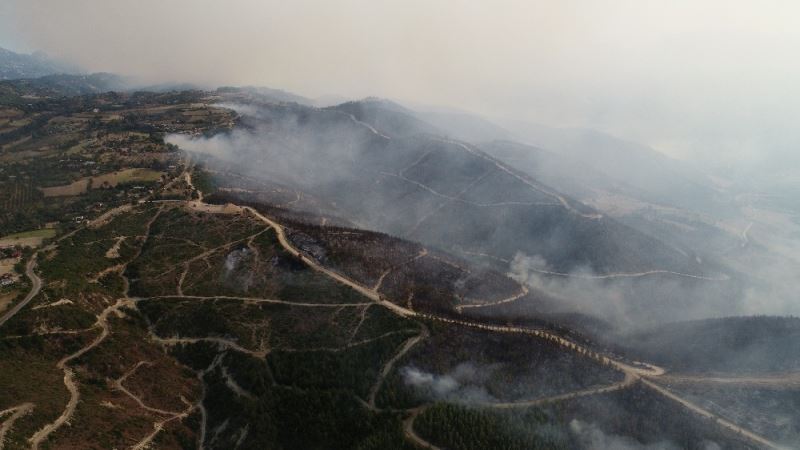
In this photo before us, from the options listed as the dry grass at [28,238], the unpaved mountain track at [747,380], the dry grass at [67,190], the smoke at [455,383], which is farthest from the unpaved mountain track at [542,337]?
the dry grass at [67,190]

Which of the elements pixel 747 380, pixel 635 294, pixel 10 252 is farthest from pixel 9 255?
pixel 635 294

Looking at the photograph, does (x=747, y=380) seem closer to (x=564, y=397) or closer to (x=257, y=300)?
(x=564, y=397)

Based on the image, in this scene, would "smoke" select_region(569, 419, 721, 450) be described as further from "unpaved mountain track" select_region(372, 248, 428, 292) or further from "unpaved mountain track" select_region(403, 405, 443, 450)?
"unpaved mountain track" select_region(372, 248, 428, 292)

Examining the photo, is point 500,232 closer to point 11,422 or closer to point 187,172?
point 187,172

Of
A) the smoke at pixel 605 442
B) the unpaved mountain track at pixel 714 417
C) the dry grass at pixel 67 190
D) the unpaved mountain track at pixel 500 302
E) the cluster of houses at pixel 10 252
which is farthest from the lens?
the dry grass at pixel 67 190

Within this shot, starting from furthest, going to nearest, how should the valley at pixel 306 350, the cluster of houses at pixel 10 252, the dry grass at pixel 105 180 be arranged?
the dry grass at pixel 105 180
the cluster of houses at pixel 10 252
the valley at pixel 306 350

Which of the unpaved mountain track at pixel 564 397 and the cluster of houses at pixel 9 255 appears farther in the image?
the cluster of houses at pixel 9 255

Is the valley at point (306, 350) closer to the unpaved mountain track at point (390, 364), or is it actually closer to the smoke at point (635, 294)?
the unpaved mountain track at point (390, 364)

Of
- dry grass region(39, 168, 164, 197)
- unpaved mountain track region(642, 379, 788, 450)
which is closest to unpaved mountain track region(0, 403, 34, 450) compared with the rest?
unpaved mountain track region(642, 379, 788, 450)

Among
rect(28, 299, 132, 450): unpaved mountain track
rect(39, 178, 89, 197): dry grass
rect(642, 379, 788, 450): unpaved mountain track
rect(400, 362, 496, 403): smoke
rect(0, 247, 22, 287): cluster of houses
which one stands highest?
rect(39, 178, 89, 197): dry grass

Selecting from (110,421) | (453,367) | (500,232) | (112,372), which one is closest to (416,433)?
(453,367)
